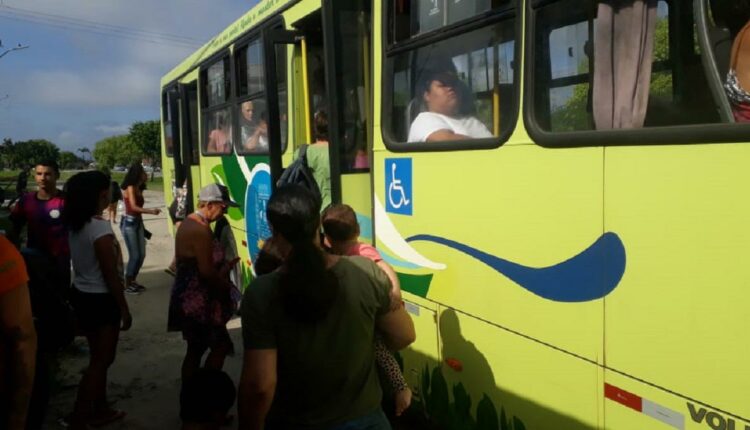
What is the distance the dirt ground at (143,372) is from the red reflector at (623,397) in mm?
3293

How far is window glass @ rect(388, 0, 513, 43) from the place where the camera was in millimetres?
3157

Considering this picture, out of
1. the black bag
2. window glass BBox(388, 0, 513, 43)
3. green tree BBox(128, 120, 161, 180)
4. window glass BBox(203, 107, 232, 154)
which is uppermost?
green tree BBox(128, 120, 161, 180)

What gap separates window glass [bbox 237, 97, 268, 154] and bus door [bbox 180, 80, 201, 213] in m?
2.70

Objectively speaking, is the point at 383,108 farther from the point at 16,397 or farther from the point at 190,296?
the point at 16,397

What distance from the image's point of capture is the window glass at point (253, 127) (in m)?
6.09

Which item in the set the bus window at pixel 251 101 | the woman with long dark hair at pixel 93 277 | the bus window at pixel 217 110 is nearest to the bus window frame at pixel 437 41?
Answer: the woman with long dark hair at pixel 93 277

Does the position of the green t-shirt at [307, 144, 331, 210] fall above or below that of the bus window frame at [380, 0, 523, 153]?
below

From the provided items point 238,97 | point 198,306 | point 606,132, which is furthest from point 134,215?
point 606,132

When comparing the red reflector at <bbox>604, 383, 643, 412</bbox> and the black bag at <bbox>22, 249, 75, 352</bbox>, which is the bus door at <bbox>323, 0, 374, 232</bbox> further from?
the red reflector at <bbox>604, 383, 643, 412</bbox>

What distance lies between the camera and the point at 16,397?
2.45 meters

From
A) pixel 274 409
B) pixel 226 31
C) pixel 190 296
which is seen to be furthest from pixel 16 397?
pixel 226 31

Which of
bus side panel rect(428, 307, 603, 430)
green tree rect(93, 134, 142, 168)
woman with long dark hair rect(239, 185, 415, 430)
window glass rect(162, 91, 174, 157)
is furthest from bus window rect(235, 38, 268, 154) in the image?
green tree rect(93, 134, 142, 168)

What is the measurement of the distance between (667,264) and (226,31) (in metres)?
6.07

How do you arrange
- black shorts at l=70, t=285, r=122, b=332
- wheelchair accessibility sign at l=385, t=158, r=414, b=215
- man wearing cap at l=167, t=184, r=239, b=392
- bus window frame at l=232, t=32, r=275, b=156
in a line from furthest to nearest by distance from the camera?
bus window frame at l=232, t=32, r=275, b=156 → black shorts at l=70, t=285, r=122, b=332 → man wearing cap at l=167, t=184, r=239, b=392 → wheelchair accessibility sign at l=385, t=158, r=414, b=215
